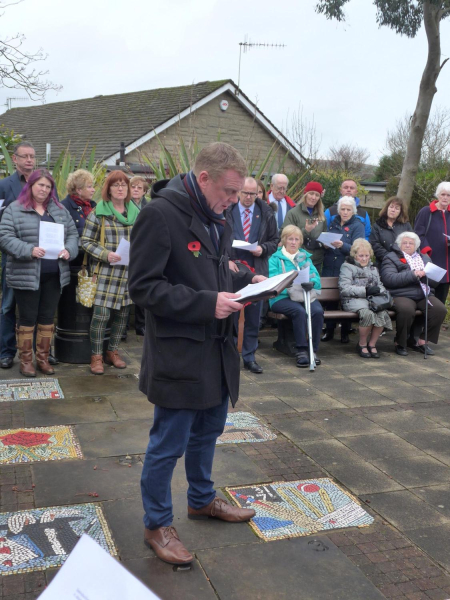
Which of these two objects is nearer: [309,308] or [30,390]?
[30,390]

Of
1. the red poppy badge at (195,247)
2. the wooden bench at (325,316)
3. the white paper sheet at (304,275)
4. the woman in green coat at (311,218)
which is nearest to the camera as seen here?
the red poppy badge at (195,247)

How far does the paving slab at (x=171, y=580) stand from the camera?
3.00m

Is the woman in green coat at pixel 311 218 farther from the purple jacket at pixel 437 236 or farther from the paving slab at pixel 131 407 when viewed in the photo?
the paving slab at pixel 131 407

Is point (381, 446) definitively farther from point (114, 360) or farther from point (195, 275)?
point (114, 360)

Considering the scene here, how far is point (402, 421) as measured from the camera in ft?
19.0

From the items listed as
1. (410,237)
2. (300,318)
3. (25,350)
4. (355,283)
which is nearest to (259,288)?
(25,350)

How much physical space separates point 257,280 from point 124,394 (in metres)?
2.79

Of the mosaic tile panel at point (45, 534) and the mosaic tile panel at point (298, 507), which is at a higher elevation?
the mosaic tile panel at point (298, 507)

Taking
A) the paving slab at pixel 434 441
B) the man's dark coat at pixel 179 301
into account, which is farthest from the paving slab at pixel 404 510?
the man's dark coat at pixel 179 301

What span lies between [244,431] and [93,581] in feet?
13.3

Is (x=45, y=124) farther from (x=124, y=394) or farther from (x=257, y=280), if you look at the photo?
(x=257, y=280)

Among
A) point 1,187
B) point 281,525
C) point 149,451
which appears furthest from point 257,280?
point 1,187

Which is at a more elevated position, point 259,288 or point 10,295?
point 259,288

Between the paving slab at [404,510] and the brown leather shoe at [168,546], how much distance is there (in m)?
1.35
